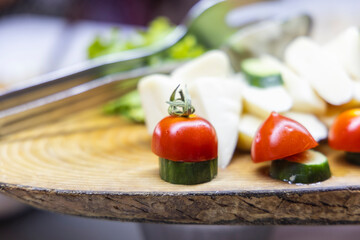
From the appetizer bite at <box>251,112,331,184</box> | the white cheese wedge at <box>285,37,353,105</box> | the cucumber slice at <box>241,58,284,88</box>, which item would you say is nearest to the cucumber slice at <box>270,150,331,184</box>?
the appetizer bite at <box>251,112,331,184</box>

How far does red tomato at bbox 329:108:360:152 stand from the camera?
45.8 inches

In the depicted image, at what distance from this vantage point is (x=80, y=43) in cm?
375

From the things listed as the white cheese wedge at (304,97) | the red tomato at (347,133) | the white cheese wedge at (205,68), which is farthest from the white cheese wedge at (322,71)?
the white cheese wedge at (205,68)

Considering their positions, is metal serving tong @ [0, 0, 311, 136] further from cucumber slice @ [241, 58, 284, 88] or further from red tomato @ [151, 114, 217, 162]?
red tomato @ [151, 114, 217, 162]

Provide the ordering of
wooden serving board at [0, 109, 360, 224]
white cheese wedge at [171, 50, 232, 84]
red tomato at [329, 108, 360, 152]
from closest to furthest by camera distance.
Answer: wooden serving board at [0, 109, 360, 224]
red tomato at [329, 108, 360, 152]
white cheese wedge at [171, 50, 232, 84]

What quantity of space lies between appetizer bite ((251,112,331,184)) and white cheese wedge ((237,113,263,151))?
21 cm

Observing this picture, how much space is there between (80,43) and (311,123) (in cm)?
281

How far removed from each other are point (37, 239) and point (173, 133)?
1315 mm

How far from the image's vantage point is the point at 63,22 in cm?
400

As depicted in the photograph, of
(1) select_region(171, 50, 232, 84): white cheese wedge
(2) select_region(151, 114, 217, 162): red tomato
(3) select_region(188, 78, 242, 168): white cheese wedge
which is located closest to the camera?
(2) select_region(151, 114, 217, 162): red tomato

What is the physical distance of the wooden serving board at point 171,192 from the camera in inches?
37.8

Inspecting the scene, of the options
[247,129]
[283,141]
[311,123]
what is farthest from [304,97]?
[283,141]

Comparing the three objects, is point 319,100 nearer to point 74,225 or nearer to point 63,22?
point 74,225

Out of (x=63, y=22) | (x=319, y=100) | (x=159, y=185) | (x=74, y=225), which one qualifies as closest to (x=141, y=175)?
(x=159, y=185)
